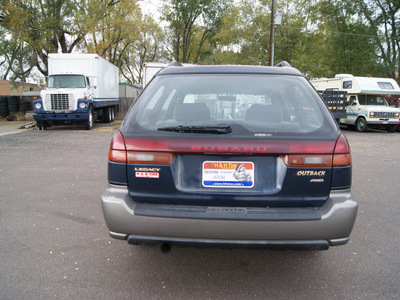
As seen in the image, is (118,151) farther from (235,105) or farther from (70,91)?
(70,91)

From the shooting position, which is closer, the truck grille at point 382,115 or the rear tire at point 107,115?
the truck grille at point 382,115

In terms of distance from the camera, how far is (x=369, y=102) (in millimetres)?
17656

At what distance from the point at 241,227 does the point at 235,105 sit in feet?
3.54

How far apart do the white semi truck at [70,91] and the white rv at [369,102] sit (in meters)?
13.2

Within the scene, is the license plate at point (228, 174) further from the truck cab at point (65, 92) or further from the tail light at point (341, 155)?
the truck cab at point (65, 92)

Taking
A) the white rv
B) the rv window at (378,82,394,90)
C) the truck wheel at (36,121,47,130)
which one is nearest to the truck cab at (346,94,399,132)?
the white rv

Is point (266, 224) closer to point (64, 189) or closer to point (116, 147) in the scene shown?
point (116, 147)

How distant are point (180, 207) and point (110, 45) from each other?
26.8m

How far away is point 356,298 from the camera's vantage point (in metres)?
2.56

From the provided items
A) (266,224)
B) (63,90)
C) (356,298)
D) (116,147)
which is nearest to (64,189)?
(116,147)

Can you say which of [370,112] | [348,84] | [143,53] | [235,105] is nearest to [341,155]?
[235,105]

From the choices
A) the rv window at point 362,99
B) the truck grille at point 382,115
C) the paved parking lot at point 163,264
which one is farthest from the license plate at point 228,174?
the rv window at point 362,99

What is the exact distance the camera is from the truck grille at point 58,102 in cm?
1518

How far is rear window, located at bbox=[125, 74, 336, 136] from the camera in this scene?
2543mm
